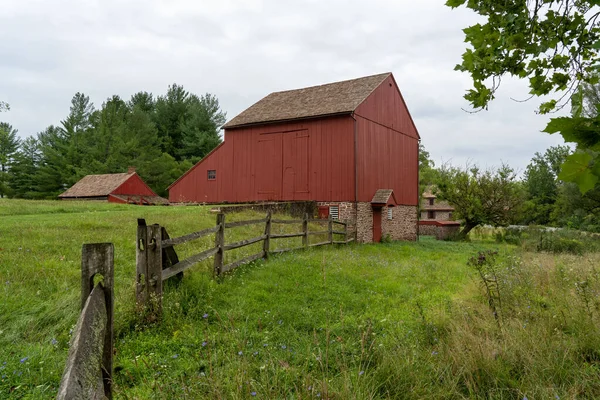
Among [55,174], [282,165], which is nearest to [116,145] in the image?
[55,174]

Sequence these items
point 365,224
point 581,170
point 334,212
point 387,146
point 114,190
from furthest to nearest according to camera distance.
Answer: point 114,190
point 387,146
point 365,224
point 334,212
point 581,170

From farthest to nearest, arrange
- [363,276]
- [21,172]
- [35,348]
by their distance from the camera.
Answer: [21,172], [363,276], [35,348]

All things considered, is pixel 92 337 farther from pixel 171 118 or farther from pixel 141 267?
pixel 171 118

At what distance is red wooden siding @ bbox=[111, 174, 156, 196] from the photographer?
1442 inches

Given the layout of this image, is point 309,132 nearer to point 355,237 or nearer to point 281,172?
point 281,172

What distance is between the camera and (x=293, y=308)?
5980mm

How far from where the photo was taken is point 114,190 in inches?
1419

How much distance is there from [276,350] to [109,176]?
39.5 m

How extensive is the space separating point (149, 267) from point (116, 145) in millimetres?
45594

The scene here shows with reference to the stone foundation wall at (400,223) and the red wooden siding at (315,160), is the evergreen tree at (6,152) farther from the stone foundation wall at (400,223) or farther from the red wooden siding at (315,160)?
the stone foundation wall at (400,223)

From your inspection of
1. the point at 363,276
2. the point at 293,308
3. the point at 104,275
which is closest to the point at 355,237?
the point at 363,276

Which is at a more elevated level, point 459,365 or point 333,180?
point 333,180

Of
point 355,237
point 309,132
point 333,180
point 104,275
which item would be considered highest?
point 309,132

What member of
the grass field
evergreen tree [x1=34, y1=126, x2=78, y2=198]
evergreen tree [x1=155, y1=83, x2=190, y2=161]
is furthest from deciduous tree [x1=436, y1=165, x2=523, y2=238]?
evergreen tree [x1=34, y1=126, x2=78, y2=198]
